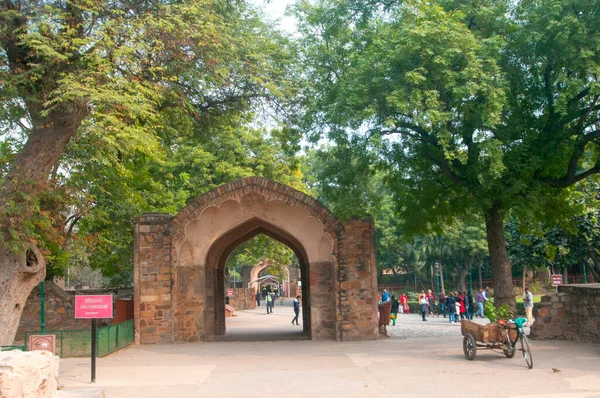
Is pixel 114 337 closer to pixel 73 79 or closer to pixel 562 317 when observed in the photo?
pixel 73 79

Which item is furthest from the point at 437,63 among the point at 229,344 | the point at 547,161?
the point at 229,344

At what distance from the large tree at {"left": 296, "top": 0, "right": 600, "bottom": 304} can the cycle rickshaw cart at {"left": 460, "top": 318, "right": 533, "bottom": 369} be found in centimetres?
252

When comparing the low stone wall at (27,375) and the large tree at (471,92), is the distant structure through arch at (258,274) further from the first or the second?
the low stone wall at (27,375)

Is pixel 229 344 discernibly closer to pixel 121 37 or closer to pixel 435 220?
pixel 435 220

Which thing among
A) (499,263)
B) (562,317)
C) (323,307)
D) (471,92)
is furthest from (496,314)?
(323,307)

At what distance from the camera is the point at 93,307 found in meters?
10.5

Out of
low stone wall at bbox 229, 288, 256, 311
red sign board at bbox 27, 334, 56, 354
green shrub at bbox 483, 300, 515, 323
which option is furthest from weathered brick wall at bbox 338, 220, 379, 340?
low stone wall at bbox 229, 288, 256, 311

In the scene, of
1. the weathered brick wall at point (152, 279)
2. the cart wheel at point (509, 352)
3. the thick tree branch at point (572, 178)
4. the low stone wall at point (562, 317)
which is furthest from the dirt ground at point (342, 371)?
the thick tree branch at point (572, 178)

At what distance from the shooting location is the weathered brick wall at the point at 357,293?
651 inches

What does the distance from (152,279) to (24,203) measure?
590 cm

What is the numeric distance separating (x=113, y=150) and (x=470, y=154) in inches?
316

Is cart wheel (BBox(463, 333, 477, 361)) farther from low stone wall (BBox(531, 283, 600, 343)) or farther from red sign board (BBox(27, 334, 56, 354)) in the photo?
red sign board (BBox(27, 334, 56, 354))

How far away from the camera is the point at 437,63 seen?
12047mm

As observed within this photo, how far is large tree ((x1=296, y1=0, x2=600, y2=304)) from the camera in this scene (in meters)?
11.8
